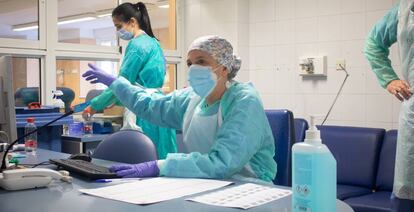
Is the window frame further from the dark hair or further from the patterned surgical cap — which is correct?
the patterned surgical cap

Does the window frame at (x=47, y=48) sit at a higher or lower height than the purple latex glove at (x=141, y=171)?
higher

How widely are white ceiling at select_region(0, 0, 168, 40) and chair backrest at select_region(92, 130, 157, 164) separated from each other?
1905 mm

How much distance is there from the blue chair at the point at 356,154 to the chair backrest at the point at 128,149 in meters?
1.58

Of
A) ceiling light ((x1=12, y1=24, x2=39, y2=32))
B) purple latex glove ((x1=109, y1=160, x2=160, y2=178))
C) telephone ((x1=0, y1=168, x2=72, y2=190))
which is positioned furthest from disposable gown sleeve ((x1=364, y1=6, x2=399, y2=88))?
ceiling light ((x1=12, y1=24, x2=39, y2=32))

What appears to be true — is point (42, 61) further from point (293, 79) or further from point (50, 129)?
point (293, 79)

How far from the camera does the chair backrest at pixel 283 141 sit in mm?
1925

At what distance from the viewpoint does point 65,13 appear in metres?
4.06

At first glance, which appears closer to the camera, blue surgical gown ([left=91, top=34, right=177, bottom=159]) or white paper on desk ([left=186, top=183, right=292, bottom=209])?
white paper on desk ([left=186, top=183, right=292, bottom=209])

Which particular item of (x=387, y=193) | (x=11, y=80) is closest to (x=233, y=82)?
(x=11, y=80)

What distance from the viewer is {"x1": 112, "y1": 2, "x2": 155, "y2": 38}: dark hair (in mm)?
3012

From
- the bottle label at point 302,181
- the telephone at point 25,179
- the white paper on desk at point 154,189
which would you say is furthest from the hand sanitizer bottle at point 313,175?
the telephone at point 25,179

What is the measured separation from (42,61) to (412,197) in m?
2.91

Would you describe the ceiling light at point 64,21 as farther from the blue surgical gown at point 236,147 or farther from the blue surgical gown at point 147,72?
the blue surgical gown at point 236,147

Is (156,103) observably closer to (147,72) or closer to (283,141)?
(283,141)
